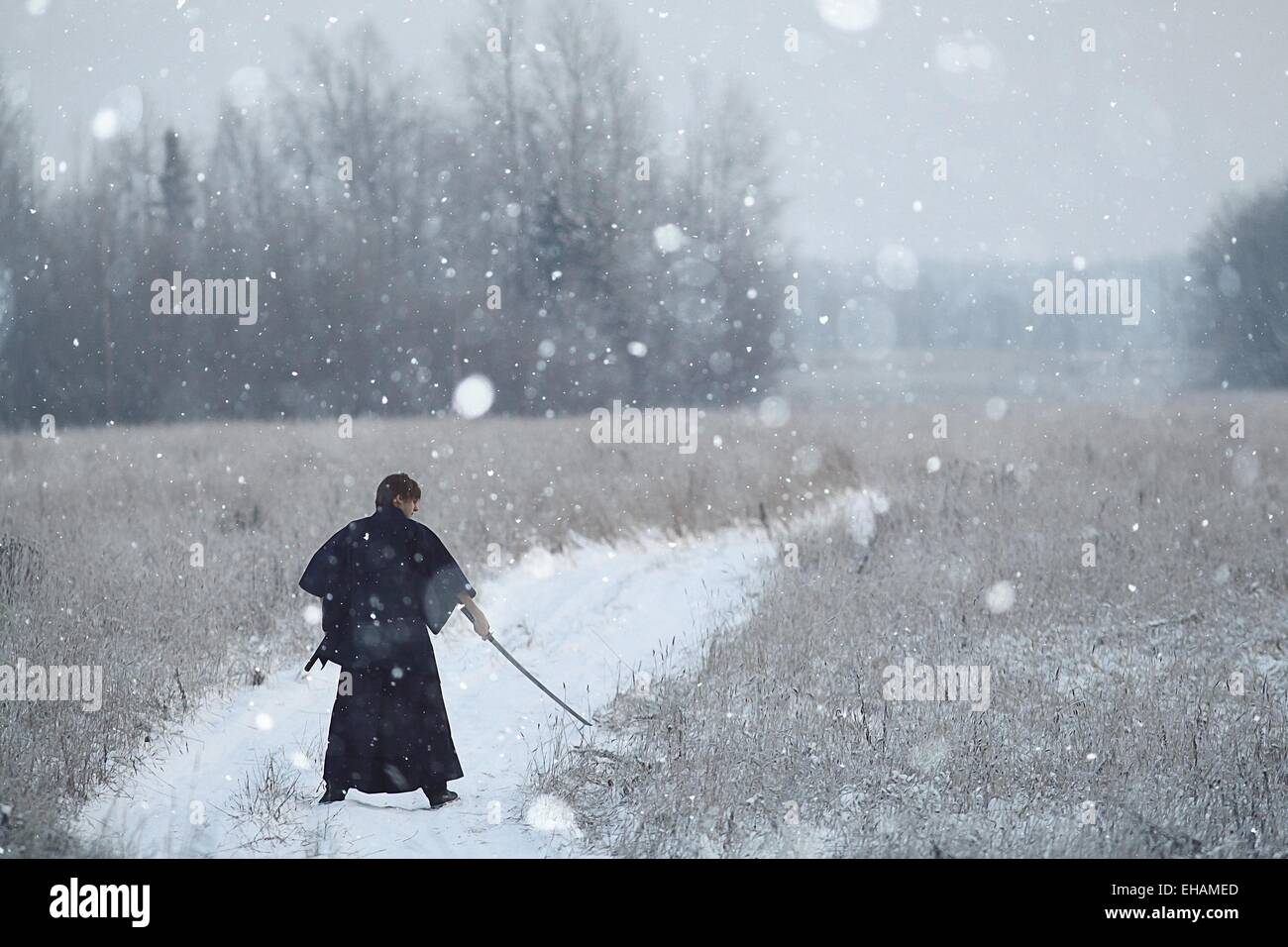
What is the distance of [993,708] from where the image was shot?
17.9ft

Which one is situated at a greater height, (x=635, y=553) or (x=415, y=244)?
(x=415, y=244)

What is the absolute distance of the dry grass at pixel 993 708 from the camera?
4.34 m

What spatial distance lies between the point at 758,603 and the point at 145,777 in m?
4.58

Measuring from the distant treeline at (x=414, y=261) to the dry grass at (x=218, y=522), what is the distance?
6.46 meters

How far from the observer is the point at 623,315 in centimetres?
2478

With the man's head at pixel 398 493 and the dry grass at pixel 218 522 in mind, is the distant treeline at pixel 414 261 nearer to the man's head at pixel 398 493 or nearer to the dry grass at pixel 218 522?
the dry grass at pixel 218 522

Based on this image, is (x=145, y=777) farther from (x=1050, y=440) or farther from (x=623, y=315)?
(x=623, y=315)

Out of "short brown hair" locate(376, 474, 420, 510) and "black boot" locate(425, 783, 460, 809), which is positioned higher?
"short brown hair" locate(376, 474, 420, 510)

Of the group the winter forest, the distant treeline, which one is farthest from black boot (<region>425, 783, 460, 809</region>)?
the distant treeline

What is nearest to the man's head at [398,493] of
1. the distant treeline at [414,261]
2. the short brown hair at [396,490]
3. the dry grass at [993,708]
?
the short brown hair at [396,490]

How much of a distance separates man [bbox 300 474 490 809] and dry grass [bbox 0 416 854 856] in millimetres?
1237

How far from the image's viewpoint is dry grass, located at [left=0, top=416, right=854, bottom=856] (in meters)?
5.16

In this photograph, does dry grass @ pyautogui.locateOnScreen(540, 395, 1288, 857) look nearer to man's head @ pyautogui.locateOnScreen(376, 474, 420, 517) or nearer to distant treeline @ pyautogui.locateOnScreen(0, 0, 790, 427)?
man's head @ pyautogui.locateOnScreen(376, 474, 420, 517)
